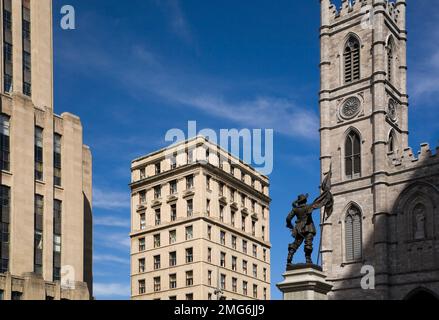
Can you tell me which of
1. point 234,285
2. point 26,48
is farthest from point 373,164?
point 26,48

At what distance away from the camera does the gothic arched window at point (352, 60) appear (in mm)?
81812

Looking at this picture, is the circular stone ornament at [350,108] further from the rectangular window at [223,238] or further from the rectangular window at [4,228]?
the rectangular window at [4,228]

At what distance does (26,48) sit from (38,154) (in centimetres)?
992

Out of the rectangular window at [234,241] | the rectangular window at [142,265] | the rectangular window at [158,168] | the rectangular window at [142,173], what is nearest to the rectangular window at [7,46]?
the rectangular window at [158,168]

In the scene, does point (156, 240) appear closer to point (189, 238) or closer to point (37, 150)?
point (189, 238)

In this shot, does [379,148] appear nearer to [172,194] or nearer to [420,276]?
[420,276]

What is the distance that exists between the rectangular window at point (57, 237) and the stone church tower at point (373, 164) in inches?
1145

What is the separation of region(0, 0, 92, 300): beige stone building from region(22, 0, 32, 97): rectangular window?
87 millimetres

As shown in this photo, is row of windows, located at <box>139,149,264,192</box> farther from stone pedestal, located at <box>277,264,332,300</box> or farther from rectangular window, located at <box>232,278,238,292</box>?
stone pedestal, located at <box>277,264,332,300</box>

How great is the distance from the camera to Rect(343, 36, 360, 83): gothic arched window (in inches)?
3221

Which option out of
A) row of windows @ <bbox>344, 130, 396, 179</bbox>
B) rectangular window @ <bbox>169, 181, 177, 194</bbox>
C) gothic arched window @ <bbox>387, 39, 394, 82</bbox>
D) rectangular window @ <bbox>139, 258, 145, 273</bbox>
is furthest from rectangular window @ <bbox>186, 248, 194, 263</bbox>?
gothic arched window @ <bbox>387, 39, 394, 82</bbox>

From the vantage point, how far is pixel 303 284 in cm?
2527
